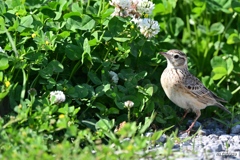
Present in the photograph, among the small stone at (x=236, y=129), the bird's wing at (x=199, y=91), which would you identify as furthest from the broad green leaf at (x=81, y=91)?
the small stone at (x=236, y=129)

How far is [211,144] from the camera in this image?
612 cm

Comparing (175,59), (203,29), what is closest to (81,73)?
(175,59)

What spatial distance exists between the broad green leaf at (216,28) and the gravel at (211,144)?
1.37 meters

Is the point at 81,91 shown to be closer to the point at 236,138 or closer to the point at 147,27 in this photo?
the point at 147,27

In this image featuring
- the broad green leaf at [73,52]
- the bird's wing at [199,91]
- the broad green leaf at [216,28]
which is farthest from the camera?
the broad green leaf at [216,28]

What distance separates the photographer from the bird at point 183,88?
695 centimetres

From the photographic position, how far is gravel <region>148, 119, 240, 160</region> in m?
5.70

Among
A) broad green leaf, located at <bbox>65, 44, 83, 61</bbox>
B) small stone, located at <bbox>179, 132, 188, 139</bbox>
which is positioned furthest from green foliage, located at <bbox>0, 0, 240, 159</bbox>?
small stone, located at <bbox>179, 132, 188, 139</bbox>

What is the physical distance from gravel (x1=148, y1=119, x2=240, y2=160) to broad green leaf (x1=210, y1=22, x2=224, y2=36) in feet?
4.49

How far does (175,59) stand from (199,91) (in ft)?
1.51

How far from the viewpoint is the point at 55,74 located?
651 cm

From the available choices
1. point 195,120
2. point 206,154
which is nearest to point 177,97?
point 195,120

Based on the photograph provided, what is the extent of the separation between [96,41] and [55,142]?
4.17ft

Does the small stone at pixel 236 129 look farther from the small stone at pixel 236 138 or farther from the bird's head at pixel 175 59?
the bird's head at pixel 175 59
